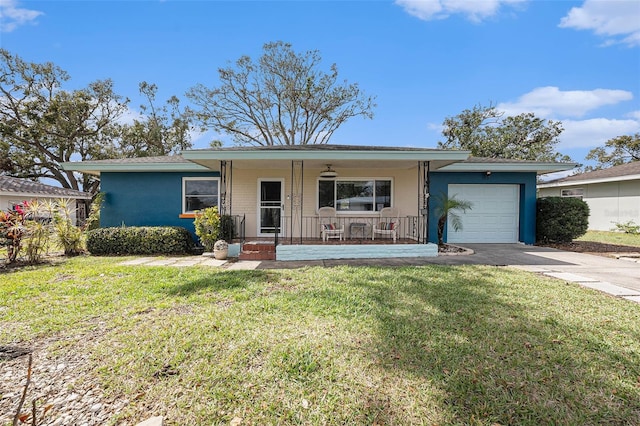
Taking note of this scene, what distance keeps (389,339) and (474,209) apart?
29.3 feet

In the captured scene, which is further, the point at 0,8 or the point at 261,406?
the point at 0,8

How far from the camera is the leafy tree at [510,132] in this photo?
23.1 m

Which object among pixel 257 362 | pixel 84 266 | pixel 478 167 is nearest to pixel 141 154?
pixel 84 266

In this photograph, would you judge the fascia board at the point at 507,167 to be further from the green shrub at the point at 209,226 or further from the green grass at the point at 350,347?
the green shrub at the point at 209,226

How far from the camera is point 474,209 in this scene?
1044cm

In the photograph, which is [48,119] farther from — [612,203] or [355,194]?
[612,203]

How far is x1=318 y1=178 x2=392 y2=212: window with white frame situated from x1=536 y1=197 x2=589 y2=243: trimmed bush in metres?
5.35

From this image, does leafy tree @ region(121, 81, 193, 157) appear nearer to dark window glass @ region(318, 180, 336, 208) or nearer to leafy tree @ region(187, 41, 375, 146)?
leafy tree @ region(187, 41, 375, 146)

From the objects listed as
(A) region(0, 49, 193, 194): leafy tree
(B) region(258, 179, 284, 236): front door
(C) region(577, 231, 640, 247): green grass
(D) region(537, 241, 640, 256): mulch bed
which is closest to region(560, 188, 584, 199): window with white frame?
(C) region(577, 231, 640, 247): green grass

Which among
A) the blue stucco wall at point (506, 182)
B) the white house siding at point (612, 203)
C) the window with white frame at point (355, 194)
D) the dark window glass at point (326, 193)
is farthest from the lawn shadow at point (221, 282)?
the white house siding at point (612, 203)

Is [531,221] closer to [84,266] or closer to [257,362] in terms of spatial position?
[257,362]

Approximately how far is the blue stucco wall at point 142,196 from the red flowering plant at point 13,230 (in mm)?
3031

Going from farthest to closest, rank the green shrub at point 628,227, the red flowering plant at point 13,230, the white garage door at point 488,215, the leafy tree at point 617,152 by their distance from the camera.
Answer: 1. the leafy tree at point 617,152
2. the green shrub at point 628,227
3. the white garage door at point 488,215
4. the red flowering plant at point 13,230

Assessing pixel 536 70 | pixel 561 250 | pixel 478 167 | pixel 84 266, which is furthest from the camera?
pixel 536 70
